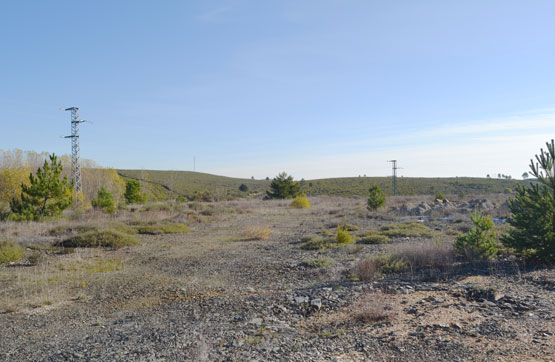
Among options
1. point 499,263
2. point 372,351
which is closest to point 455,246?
point 499,263

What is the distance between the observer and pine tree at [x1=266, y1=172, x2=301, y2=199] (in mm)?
49031

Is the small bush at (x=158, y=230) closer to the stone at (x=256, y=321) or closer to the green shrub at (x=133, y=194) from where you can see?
the stone at (x=256, y=321)

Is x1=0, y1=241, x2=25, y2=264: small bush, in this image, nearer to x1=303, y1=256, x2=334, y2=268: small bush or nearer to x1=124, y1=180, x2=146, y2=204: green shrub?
x1=303, y1=256, x2=334, y2=268: small bush

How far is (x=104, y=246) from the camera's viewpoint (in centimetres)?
1442

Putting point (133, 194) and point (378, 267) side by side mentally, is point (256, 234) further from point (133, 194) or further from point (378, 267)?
point (133, 194)

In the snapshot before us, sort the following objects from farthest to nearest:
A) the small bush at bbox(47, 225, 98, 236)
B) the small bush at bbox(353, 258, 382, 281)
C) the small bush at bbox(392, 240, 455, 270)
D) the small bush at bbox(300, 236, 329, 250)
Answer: the small bush at bbox(47, 225, 98, 236)
the small bush at bbox(300, 236, 329, 250)
the small bush at bbox(392, 240, 455, 270)
the small bush at bbox(353, 258, 382, 281)

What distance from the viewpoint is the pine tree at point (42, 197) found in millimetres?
20047

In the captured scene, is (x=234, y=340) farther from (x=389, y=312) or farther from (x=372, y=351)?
(x=389, y=312)

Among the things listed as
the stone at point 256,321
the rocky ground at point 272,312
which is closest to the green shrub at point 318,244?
the rocky ground at point 272,312

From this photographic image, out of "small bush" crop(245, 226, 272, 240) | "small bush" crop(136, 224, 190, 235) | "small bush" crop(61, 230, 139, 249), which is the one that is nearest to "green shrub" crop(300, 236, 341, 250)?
"small bush" crop(245, 226, 272, 240)

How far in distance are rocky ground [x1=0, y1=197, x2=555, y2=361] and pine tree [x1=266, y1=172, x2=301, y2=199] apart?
37967 mm

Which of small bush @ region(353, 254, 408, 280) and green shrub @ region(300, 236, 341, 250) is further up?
small bush @ region(353, 254, 408, 280)

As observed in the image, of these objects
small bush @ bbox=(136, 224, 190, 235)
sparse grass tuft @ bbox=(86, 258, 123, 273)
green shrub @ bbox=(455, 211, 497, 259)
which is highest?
green shrub @ bbox=(455, 211, 497, 259)

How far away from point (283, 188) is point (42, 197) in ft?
104
